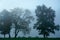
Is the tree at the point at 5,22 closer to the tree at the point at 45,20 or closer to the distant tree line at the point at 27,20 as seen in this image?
the distant tree line at the point at 27,20

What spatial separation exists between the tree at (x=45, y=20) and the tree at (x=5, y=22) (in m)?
5.84

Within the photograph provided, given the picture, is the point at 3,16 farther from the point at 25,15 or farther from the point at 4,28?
the point at 25,15

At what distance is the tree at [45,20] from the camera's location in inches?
1152

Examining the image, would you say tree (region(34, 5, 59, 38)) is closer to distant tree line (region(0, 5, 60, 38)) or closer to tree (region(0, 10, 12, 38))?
distant tree line (region(0, 5, 60, 38))

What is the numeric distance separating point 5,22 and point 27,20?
501 cm

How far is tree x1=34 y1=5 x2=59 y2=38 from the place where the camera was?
2927 centimetres

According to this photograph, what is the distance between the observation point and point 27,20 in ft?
103

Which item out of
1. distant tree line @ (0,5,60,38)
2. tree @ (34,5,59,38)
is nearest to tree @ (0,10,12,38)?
distant tree line @ (0,5,60,38)

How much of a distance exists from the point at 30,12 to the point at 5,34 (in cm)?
746

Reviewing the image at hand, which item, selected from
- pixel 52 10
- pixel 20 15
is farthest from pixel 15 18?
pixel 52 10

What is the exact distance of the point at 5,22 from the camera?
29125mm

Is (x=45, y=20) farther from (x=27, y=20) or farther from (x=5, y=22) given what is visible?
(x=5, y=22)

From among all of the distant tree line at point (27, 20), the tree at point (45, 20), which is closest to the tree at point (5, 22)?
the distant tree line at point (27, 20)

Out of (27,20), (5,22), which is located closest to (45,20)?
(27,20)
